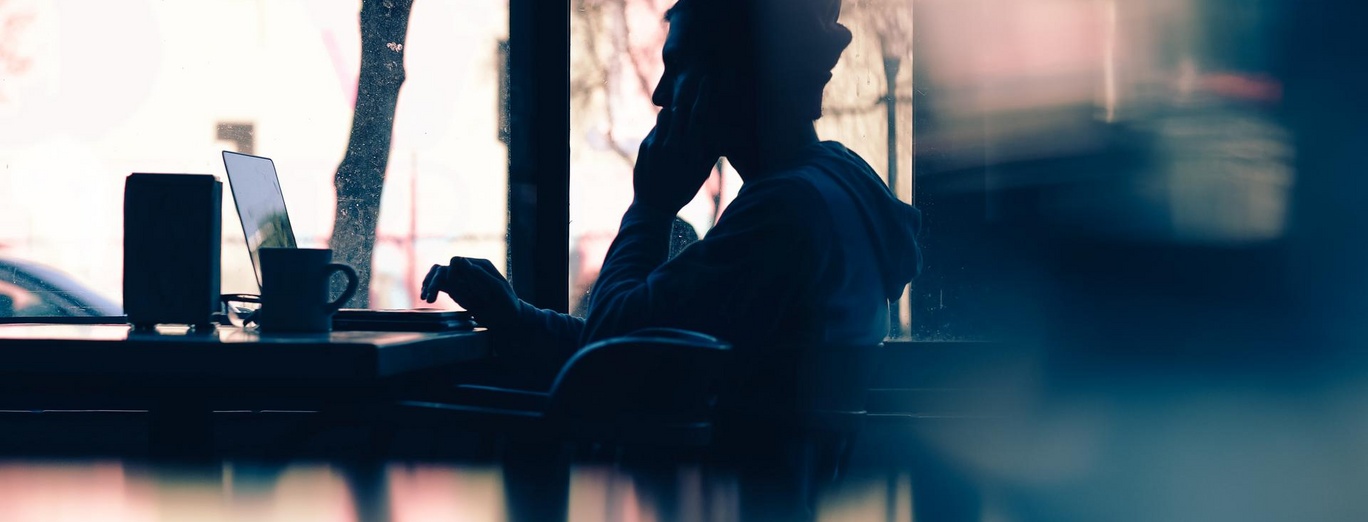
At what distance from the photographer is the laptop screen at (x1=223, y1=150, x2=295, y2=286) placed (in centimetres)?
144

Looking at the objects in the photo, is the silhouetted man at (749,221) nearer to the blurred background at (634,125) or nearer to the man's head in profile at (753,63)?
the man's head in profile at (753,63)

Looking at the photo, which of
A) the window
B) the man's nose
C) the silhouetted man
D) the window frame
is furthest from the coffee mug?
the window

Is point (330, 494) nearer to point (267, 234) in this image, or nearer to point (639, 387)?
point (267, 234)

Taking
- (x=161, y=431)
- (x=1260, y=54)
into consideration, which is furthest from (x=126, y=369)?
(x=1260, y=54)

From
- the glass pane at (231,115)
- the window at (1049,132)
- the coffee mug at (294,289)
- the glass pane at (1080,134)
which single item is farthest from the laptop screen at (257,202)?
the glass pane at (1080,134)

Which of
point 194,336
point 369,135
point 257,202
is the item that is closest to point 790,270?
point 194,336

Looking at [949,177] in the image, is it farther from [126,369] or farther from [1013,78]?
[126,369]

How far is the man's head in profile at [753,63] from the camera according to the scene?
1.51m

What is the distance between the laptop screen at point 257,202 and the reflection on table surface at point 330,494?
558 mm

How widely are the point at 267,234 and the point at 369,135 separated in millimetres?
787

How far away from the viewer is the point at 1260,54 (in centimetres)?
217

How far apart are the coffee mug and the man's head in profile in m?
0.61

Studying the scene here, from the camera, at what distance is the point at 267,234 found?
1503mm

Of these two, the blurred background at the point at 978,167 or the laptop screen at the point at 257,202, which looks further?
the blurred background at the point at 978,167
